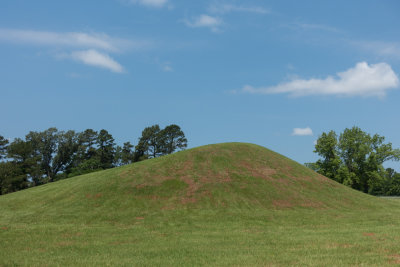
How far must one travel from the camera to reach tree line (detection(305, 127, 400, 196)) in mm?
83625

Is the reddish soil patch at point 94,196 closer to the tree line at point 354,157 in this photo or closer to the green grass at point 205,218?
the green grass at point 205,218

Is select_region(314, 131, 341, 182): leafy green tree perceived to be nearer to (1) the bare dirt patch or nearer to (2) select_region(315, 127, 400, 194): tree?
(2) select_region(315, 127, 400, 194): tree

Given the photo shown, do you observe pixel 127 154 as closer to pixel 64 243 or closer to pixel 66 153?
pixel 66 153

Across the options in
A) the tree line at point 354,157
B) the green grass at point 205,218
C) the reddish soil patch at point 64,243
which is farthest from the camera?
the tree line at point 354,157

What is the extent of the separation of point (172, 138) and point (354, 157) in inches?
2939

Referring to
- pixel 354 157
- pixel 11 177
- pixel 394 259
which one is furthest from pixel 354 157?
pixel 11 177

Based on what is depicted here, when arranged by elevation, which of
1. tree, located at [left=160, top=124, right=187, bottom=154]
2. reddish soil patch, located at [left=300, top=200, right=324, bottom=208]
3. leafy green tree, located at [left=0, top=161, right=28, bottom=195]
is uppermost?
tree, located at [left=160, top=124, right=187, bottom=154]

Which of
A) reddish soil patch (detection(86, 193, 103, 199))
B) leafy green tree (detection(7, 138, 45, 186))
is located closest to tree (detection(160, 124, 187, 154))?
leafy green tree (detection(7, 138, 45, 186))

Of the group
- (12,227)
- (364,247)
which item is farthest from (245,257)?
(12,227)

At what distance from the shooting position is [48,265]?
17.5 meters

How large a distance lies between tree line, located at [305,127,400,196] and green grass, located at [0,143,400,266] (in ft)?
96.3

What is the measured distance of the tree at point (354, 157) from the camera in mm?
83625

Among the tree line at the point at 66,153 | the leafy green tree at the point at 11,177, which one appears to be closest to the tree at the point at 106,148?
the tree line at the point at 66,153

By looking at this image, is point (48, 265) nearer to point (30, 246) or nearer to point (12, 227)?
point (30, 246)
